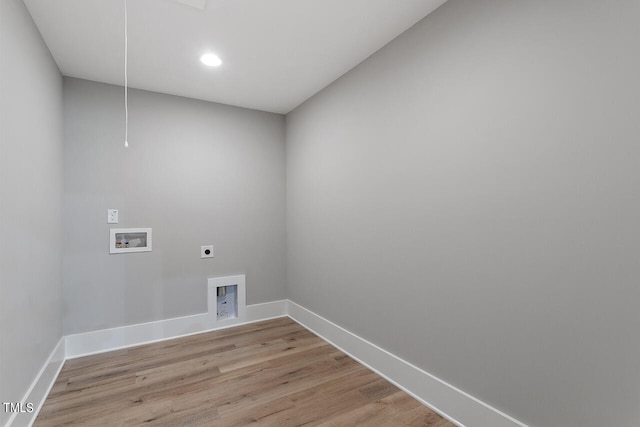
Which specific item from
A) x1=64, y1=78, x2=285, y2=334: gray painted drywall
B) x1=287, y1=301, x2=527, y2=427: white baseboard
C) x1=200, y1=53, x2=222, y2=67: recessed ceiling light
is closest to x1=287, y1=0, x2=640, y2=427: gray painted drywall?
x1=287, y1=301, x2=527, y2=427: white baseboard

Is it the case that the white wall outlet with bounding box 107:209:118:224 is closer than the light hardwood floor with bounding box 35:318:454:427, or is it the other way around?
the light hardwood floor with bounding box 35:318:454:427

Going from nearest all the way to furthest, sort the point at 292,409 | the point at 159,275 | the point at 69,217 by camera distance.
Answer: the point at 292,409
the point at 69,217
the point at 159,275

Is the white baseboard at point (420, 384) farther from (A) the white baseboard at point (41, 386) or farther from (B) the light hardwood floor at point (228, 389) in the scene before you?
(A) the white baseboard at point (41, 386)

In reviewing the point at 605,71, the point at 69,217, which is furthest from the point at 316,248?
the point at 605,71

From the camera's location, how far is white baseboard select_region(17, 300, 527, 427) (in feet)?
5.62

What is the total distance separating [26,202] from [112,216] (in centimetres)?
113

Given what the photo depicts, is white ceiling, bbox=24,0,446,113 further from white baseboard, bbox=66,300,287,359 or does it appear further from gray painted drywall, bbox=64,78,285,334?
white baseboard, bbox=66,300,287,359

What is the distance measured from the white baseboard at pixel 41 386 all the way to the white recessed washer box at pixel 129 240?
850 millimetres

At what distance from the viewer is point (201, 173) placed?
10.7ft

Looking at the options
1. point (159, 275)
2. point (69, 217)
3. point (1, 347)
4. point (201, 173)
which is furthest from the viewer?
point (201, 173)

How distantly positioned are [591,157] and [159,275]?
11.0 feet

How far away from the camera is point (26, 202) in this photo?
1755 mm

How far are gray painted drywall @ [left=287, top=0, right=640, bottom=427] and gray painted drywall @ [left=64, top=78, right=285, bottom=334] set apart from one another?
1.44m

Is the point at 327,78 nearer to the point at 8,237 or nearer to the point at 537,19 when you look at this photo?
the point at 537,19
